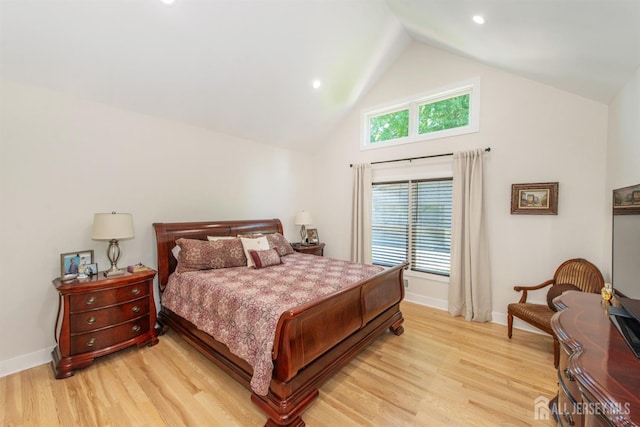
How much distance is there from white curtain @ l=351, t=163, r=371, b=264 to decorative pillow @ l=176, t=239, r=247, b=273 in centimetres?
208

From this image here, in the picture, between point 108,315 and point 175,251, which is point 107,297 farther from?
point 175,251

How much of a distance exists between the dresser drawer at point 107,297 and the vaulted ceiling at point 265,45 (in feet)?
6.59

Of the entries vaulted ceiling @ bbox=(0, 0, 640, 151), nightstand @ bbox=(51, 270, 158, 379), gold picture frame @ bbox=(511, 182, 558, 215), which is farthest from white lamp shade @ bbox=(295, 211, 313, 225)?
gold picture frame @ bbox=(511, 182, 558, 215)

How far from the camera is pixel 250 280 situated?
2.62 metres

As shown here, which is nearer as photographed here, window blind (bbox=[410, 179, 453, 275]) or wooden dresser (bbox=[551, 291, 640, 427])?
wooden dresser (bbox=[551, 291, 640, 427])

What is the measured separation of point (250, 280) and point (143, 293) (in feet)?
3.77

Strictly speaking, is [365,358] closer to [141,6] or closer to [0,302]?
[0,302]

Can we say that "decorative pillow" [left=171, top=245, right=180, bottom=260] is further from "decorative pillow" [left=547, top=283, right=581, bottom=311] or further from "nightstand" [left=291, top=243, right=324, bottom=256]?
"decorative pillow" [left=547, top=283, right=581, bottom=311]

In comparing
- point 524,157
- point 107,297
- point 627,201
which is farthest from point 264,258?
point 524,157

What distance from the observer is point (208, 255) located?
302 centimetres

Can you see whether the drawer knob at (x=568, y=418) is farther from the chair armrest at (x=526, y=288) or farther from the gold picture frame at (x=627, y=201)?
the chair armrest at (x=526, y=288)

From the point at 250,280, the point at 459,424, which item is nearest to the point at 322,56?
the point at 250,280

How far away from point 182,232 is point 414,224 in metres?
3.35

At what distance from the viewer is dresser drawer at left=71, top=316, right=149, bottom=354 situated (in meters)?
2.33
